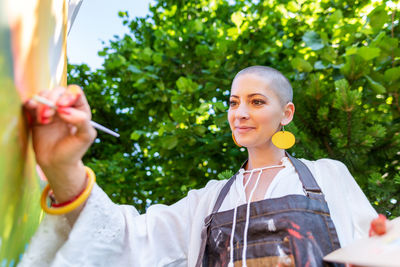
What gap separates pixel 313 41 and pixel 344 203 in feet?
5.34

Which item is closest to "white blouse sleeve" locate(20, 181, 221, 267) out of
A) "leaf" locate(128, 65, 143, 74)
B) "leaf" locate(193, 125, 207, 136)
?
"leaf" locate(193, 125, 207, 136)

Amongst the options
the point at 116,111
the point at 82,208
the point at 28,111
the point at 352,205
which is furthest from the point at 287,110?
the point at 116,111

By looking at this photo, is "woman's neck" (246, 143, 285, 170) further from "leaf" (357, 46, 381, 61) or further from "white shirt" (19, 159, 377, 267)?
"leaf" (357, 46, 381, 61)

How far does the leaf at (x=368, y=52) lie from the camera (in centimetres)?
230

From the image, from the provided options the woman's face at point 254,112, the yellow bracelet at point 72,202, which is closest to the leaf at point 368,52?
the woman's face at point 254,112

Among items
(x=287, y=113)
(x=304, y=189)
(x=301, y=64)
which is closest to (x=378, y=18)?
(x=301, y=64)

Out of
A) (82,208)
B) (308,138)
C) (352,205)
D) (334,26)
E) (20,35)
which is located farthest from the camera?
(334,26)

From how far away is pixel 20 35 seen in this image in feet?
2.89

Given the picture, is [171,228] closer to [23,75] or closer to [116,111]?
[23,75]

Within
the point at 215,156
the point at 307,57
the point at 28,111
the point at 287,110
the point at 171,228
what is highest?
the point at 307,57

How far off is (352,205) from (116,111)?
11.4ft

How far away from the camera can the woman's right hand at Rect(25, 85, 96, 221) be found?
3.13 feet

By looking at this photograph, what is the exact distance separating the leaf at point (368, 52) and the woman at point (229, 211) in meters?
0.82

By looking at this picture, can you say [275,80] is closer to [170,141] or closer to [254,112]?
[254,112]
